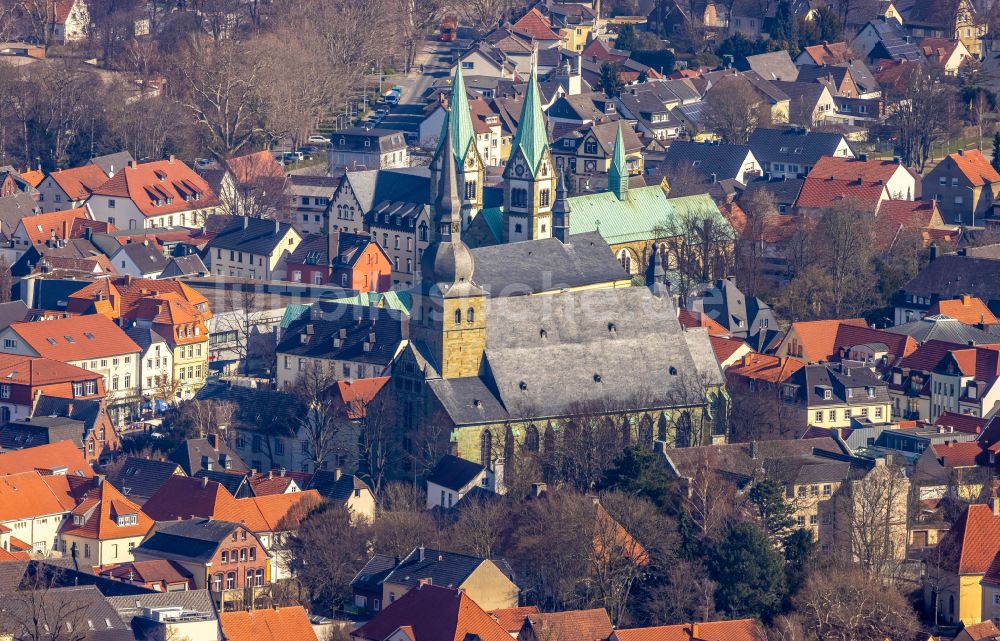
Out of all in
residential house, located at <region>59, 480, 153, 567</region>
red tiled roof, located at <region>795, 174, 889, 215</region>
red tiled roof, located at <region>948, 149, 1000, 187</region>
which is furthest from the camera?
red tiled roof, located at <region>948, 149, 1000, 187</region>

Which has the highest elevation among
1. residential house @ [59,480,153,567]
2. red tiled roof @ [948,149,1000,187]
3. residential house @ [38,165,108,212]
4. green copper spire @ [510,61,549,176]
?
green copper spire @ [510,61,549,176]

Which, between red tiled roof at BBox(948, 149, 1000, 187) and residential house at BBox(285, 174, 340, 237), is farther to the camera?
red tiled roof at BBox(948, 149, 1000, 187)

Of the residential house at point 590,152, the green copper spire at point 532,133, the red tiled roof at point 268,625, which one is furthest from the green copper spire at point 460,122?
the red tiled roof at point 268,625

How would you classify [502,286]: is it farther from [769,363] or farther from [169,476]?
[169,476]

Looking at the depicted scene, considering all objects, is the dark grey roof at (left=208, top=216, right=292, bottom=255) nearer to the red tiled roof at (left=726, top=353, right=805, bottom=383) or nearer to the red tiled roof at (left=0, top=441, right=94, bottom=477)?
the red tiled roof at (left=726, top=353, right=805, bottom=383)

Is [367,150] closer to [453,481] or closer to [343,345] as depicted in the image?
[343,345]

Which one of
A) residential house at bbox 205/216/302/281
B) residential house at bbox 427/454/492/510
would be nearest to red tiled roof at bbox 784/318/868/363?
residential house at bbox 427/454/492/510
